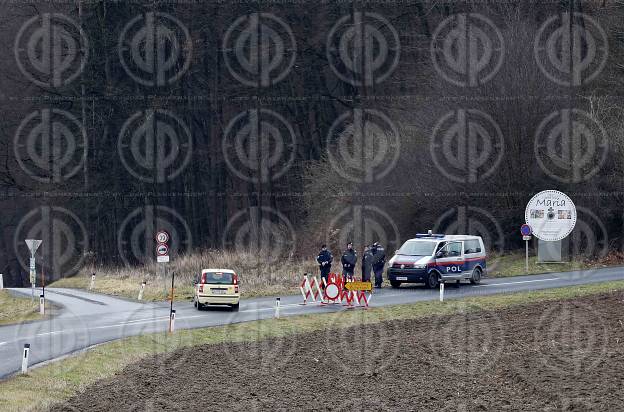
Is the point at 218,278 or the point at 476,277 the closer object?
the point at 218,278

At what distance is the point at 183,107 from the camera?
6938cm

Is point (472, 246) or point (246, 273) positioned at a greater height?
point (472, 246)

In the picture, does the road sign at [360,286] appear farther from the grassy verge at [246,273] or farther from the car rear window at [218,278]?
the grassy verge at [246,273]

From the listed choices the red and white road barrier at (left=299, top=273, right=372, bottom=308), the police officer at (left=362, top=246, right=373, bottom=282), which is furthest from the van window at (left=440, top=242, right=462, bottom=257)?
the red and white road barrier at (left=299, top=273, right=372, bottom=308)

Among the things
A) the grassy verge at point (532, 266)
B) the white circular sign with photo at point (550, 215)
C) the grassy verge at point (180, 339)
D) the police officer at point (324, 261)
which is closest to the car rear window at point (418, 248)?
the police officer at point (324, 261)

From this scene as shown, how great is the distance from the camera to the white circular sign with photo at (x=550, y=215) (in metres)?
41.5

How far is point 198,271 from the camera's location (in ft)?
162

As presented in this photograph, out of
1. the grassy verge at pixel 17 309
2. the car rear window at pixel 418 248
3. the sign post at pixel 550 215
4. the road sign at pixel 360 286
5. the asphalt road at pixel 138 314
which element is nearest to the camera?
the asphalt road at pixel 138 314

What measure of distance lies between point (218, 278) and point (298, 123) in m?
35.2

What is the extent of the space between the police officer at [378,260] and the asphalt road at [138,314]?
1.01 metres

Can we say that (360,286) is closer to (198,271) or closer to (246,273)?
(246,273)

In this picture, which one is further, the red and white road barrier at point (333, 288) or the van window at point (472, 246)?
the van window at point (472, 246)

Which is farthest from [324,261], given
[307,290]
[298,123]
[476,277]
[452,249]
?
[298,123]

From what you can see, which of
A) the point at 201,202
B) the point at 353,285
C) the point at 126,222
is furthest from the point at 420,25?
the point at 353,285
